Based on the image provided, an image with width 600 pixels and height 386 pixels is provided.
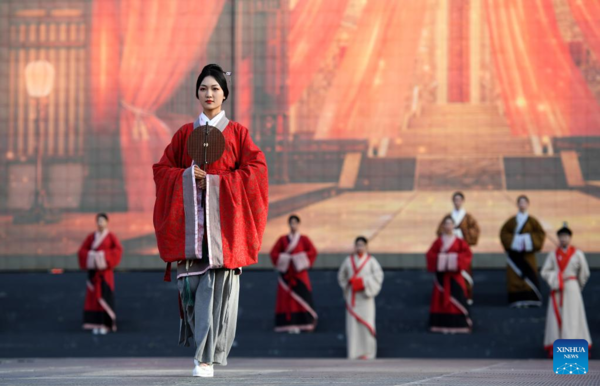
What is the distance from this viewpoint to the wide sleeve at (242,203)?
4.46 meters

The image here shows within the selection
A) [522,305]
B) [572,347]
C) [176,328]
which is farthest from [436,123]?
[572,347]

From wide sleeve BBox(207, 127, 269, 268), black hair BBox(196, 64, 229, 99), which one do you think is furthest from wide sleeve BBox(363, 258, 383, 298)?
black hair BBox(196, 64, 229, 99)

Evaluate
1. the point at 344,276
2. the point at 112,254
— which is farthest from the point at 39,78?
the point at 344,276

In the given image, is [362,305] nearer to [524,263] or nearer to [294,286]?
[294,286]

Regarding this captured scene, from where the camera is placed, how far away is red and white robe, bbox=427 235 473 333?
9.96 m

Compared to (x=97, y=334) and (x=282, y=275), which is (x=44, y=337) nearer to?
(x=97, y=334)

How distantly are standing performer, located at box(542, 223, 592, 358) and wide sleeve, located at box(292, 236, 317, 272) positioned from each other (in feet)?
7.28

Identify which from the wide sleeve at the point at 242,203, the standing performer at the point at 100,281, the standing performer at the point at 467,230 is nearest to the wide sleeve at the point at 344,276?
the standing performer at the point at 467,230

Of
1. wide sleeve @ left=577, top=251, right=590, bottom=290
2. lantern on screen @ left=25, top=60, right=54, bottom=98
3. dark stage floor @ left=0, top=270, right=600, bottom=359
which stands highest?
lantern on screen @ left=25, top=60, right=54, bottom=98

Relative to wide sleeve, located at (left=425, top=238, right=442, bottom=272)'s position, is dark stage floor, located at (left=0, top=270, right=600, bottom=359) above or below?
below

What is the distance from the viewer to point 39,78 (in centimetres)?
1323

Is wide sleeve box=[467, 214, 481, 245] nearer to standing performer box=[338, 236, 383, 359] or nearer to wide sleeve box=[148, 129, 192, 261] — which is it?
standing performer box=[338, 236, 383, 359]

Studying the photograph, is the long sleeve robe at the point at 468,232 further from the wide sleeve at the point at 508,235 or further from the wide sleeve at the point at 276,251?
the wide sleeve at the point at 276,251

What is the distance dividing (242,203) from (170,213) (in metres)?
0.29
